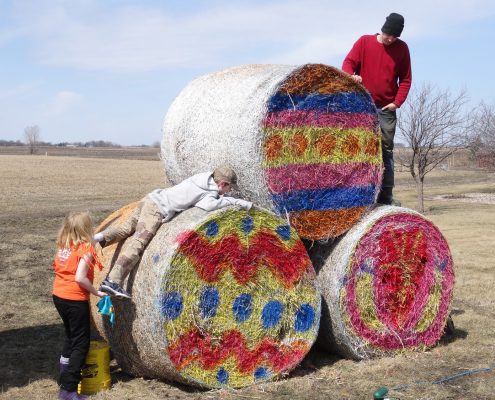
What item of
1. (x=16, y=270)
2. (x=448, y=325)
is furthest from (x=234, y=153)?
(x=16, y=270)

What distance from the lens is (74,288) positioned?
547cm

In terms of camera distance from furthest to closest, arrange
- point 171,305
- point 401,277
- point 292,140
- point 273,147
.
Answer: point 401,277
point 292,140
point 273,147
point 171,305

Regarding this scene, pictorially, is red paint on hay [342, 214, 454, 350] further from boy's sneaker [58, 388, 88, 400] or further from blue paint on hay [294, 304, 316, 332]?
boy's sneaker [58, 388, 88, 400]

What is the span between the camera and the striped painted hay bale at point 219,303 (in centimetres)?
540

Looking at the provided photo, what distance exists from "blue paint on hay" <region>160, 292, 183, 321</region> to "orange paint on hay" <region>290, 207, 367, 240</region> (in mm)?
1289

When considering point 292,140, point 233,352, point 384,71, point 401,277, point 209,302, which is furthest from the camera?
point 384,71

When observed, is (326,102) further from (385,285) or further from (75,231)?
(75,231)

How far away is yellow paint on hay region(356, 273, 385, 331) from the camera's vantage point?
634 cm

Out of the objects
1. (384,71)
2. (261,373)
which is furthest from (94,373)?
(384,71)

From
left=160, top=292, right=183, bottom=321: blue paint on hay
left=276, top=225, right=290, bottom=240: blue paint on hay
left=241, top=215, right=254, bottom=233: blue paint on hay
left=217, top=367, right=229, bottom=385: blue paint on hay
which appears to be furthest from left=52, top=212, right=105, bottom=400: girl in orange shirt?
left=276, top=225, right=290, bottom=240: blue paint on hay

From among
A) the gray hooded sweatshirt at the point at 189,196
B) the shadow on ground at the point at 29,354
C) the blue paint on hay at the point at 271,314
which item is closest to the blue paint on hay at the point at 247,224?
the gray hooded sweatshirt at the point at 189,196

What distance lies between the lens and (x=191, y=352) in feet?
18.1

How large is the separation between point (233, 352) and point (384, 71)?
3.31 m

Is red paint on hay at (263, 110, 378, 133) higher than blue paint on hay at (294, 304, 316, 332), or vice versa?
red paint on hay at (263, 110, 378, 133)
